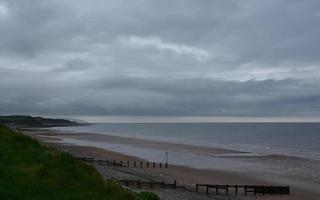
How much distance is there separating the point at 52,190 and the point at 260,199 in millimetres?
24773

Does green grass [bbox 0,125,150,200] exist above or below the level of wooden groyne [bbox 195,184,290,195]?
above

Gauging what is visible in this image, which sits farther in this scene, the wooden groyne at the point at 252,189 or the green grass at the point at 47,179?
the wooden groyne at the point at 252,189

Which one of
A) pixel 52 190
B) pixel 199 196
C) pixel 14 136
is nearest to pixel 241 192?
pixel 199 196

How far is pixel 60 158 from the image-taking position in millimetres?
20000

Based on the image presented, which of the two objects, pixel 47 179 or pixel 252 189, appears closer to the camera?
pixel 47 179

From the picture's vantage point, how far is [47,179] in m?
16.4

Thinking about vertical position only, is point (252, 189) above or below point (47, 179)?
below

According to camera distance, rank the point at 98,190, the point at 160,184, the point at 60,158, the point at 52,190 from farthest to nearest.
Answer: the point at 160,184 < the point at 60,158 < the point at 98,190 < the point at 52,190

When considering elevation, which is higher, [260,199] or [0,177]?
[0,177]

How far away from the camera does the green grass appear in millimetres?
14531

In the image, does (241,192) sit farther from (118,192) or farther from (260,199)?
(118,192)

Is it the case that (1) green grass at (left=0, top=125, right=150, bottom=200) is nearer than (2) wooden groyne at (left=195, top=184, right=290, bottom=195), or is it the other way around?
(1) green grass at (left=0, top=125, right=150, bottom=200)

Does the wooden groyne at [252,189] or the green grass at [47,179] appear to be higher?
the green grass at [47,179]

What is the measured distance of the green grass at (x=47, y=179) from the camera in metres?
14.5
